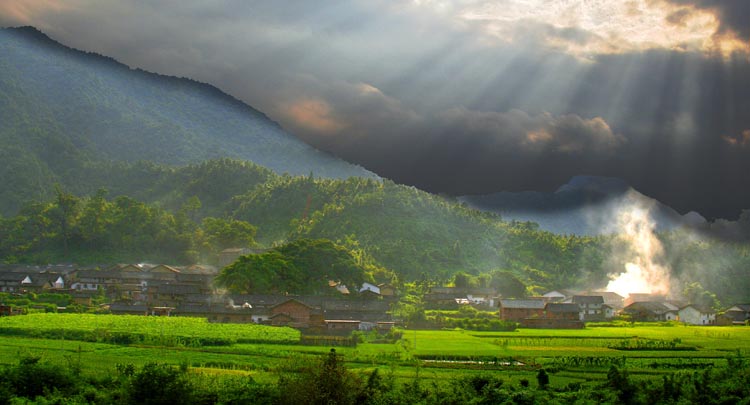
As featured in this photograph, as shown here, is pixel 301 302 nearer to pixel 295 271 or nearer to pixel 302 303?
pixel 302 303

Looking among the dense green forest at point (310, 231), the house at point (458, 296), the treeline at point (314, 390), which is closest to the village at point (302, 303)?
the house at point (458, 296)

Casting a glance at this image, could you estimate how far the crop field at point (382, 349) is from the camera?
32844 mm

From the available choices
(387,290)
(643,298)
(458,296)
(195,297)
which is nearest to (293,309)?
(195,297)

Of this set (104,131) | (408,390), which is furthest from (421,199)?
(104,131)

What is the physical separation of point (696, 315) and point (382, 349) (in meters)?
41.6

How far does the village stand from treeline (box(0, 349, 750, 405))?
999 inches

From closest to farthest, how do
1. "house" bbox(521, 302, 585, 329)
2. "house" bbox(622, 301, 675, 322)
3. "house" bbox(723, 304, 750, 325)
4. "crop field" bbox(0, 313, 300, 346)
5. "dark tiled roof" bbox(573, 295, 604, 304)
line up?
"crop field" bbox(0, 313, 300, 346)
"house" bbox(521, 302, 585, 329)
"house" bbox(723, 304, 750, 325)
"house" bbox(622, 301, 675, 322)
"dark tiled roof" bbox(573, 295, 604, 304)

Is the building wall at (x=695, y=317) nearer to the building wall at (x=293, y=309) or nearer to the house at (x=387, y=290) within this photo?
the house at (x=387, y=290)

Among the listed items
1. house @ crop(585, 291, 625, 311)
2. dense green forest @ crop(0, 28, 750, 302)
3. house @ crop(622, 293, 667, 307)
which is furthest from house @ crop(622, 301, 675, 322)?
dense green forest @ crop(0, 28, 750, 302)

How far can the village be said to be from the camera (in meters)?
55.4

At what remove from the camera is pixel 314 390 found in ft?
67.7

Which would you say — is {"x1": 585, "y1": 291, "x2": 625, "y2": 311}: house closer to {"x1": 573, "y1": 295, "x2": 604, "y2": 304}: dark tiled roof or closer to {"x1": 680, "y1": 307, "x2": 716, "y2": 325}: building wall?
{"x1": 573, "y1": 295, "x2": 604, "y2": 304}: dark tiled roof

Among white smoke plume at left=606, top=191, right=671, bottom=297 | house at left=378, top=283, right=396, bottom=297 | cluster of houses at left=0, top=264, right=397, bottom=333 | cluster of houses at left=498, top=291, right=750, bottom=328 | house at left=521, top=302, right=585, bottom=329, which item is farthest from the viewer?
white smoke plume at left=606, top=191, right=671, bottom=297

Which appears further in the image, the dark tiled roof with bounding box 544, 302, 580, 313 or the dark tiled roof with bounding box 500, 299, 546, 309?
the dark tiled roof with bounding box 544, 302, 580, 313
